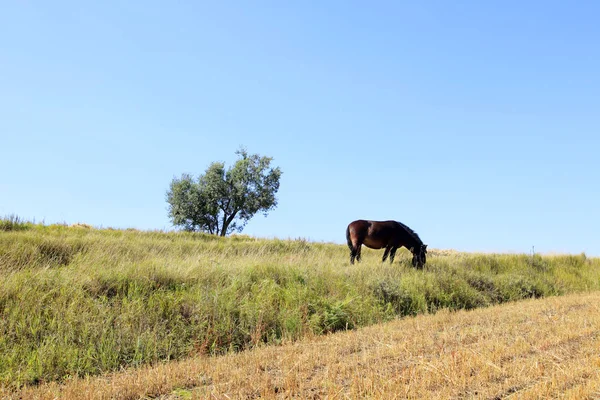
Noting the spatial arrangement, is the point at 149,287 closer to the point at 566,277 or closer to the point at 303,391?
the point at 303,391

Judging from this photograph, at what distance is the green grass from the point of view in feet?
23.1

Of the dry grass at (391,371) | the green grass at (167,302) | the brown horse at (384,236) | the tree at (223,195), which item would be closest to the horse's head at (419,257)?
the brown horse at (384,236)

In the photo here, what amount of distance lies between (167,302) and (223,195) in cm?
3743

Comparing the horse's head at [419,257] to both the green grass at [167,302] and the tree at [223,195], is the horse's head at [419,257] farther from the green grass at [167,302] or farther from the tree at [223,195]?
the tree at [223,195]

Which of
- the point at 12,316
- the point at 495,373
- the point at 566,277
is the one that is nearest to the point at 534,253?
the point at 566,277

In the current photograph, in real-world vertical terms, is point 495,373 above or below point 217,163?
below

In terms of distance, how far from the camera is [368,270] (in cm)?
1377

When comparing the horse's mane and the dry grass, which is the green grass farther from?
the horse's mane

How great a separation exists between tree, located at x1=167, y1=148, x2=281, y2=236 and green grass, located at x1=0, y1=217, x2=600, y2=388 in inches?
1174

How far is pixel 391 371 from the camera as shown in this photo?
18.7 ft

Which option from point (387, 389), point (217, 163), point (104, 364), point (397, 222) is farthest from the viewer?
point (217, 163)

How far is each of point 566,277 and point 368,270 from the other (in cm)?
1187

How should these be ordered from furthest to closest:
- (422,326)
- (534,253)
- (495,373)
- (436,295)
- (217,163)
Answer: (217,163) → (534,253) → (436,295) → (422,326) → (495,373)

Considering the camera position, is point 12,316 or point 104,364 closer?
point 104,364
